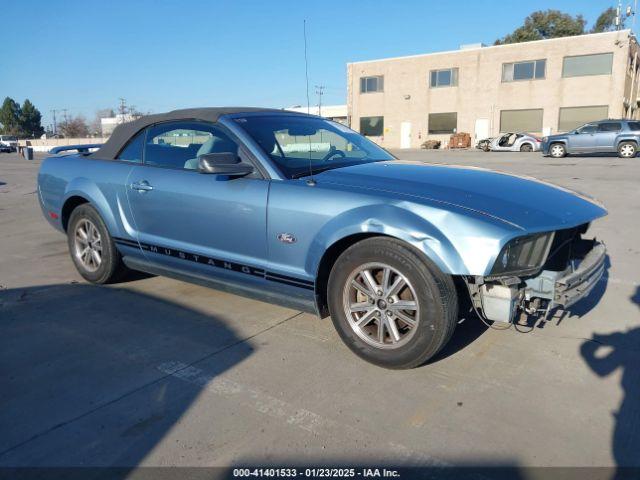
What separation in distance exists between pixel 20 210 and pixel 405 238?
931 cm

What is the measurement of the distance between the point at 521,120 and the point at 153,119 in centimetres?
3656

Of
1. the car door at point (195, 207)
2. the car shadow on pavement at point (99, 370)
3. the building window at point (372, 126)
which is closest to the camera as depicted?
the car shadow on pavement at point (99, 370)

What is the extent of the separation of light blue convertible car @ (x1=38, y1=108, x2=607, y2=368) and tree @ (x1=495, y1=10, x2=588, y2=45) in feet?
204

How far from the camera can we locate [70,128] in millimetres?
104625

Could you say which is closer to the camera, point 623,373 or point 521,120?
point 623,373

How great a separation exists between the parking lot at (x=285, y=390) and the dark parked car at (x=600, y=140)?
1983 centimetres

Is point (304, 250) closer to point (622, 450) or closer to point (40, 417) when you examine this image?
point (40, 417)

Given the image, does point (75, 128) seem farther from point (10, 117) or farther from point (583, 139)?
point (583, 139)

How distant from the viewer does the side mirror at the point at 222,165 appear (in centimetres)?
338

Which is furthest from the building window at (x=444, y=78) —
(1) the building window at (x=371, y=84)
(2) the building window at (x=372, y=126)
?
(2) the building window at (x=372, y=126)

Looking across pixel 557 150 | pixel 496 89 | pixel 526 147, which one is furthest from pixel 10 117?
pixel 557 150

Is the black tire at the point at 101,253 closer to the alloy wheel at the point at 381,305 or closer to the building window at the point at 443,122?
the alloy wheel at the point at 381,305

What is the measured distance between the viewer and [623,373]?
3008 millimetres

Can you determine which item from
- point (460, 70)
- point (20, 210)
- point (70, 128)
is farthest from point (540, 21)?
point (70, 128)
